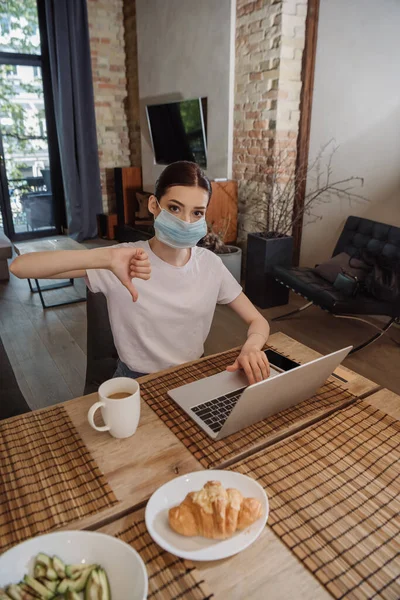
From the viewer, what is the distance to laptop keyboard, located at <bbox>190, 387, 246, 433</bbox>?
0.93 metres

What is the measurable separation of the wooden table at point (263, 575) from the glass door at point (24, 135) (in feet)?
18.9

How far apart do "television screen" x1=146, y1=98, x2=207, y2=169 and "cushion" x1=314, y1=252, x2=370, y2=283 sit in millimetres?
1814

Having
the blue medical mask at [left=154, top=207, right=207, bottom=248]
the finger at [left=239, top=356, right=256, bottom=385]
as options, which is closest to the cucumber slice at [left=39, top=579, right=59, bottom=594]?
the finger at [left=239, top=356, right=256, bottom=385]

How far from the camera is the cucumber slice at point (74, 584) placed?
0.57 meters

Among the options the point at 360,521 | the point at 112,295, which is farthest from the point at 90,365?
the point at 360,521

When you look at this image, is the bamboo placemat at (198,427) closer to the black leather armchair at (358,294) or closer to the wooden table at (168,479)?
the wooden table at (168,479)

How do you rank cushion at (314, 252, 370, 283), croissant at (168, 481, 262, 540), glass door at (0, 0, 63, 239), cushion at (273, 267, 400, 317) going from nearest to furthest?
1. croissant at (168, 481, 262, 540)
2. cushion at (273, 267, 400, 317)
3. cushion at (314, 252, 370, 283)
4. glass door at (0, 0, 63, 239)

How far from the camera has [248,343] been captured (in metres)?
1.21

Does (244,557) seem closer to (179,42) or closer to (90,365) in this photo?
(90,365)

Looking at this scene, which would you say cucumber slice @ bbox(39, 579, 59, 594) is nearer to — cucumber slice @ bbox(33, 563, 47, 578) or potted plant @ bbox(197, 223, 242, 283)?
cucumber slice @ bbox(33, 563, 47, 578)

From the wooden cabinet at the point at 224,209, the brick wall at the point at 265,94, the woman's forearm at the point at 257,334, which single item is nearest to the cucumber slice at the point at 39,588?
the woman's forearm at the point at 257,334

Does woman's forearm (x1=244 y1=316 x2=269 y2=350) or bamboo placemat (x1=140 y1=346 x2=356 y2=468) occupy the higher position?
woman's forearm (x1=244 y1=316 x2=269 y2=350)

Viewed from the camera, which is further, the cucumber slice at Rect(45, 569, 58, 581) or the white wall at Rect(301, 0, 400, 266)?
the white wall at Rect(301, 0, 400, 266)

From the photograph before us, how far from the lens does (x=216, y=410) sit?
3.18ft
